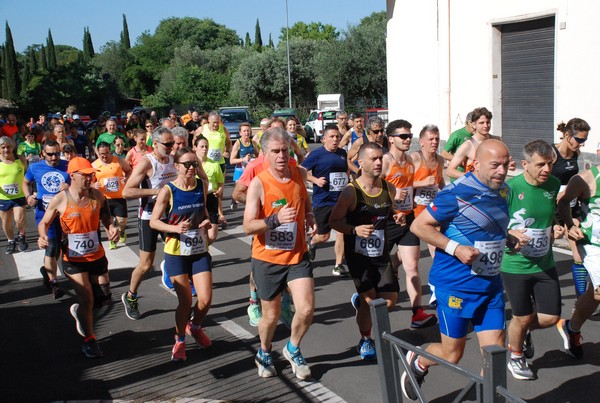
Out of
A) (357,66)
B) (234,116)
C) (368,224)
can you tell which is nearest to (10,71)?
(357,66)

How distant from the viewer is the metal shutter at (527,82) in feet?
55.1

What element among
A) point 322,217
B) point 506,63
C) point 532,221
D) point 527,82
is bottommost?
point 322,217

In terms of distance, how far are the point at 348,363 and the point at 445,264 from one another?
1722 millimetres

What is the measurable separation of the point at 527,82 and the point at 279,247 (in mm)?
13590

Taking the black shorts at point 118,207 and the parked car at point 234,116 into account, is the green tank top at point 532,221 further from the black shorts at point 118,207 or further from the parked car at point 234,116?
the parked car at point 234,116

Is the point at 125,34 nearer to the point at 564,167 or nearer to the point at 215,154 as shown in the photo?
the point at 215,154

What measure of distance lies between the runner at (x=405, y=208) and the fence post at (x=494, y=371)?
403 cm

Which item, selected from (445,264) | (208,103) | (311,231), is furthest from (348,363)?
(208,103)

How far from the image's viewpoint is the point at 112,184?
10844 mm

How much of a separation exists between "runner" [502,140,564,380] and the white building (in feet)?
32.5

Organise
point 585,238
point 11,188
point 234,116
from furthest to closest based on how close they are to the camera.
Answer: point 234,116 → point 11,188 → point 585,238

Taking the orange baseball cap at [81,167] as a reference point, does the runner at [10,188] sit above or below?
below

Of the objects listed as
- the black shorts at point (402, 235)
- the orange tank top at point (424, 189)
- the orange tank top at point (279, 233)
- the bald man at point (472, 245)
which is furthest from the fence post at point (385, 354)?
the orange tank top at point (424, 189)

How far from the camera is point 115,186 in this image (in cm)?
1088
